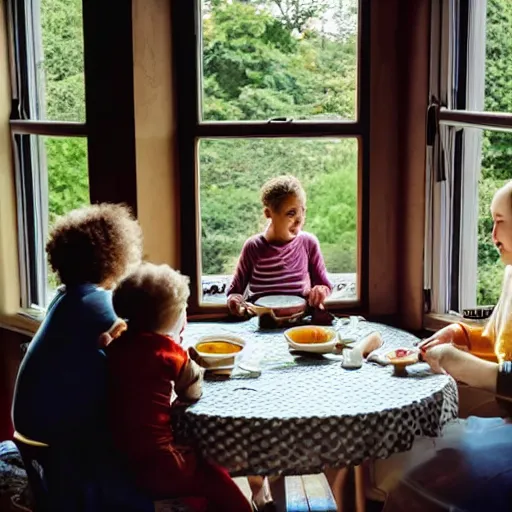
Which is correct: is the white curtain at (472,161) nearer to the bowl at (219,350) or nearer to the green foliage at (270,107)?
the green foliage at (270,107)

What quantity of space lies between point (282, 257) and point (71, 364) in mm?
891

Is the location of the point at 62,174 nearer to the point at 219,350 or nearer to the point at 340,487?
the point at 219,350

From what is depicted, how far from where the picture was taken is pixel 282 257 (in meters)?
2.77

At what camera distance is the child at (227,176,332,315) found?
2.69 meters

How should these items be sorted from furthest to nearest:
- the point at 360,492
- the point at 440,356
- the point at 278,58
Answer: the point at 278,58
the point at 360,492
the point at 440,356

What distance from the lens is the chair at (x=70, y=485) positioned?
201cm

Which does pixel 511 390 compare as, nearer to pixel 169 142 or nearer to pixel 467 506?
pixel 467 506

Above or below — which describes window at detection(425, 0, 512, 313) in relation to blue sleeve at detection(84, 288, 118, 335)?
above

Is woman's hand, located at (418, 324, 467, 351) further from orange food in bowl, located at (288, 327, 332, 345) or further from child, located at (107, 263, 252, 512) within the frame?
child, located at (107, 263, 252, 512)

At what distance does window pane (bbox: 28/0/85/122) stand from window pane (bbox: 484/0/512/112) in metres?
1.33

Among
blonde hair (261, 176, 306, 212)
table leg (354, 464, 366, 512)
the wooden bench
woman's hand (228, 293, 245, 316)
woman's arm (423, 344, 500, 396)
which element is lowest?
the wooden bench

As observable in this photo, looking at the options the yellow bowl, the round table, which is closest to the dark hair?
the yellow bowl

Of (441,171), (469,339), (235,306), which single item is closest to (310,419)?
(469,339)

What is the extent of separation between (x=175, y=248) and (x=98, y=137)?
0.45 metres
